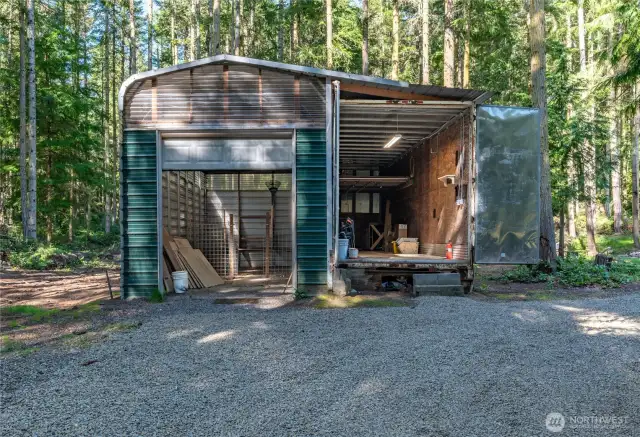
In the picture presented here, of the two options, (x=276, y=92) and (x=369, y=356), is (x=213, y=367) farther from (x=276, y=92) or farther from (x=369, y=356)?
(x=276, y=92)

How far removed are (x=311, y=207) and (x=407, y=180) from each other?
616 centimetres

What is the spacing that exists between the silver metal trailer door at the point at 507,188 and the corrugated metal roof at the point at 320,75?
2.25 ft

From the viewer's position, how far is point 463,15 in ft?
53.7

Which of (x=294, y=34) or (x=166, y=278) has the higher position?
(x=294, y=34)

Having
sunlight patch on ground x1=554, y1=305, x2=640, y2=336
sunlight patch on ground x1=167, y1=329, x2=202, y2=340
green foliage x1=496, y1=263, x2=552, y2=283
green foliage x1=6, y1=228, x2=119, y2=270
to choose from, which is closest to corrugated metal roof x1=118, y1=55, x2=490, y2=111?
sunlight patch on ground x1=554, y1=305, x2=640, y2=336

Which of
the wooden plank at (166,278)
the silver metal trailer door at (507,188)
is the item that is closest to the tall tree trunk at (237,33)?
the wooden plank at (166,278)

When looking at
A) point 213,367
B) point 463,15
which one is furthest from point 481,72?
point 213,367

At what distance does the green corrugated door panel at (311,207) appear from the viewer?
9.05m

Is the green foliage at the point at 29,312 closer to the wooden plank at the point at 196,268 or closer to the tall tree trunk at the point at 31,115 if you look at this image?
the wooden plank at the point at 196,268

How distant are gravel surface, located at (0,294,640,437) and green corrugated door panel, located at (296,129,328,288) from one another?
2.20 meters

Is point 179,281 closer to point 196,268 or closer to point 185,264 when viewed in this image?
point 185,264

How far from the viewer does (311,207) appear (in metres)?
9.09

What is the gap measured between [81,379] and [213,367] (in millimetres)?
1256

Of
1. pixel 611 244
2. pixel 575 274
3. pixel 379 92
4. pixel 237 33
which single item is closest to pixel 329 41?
pixel 237 33
